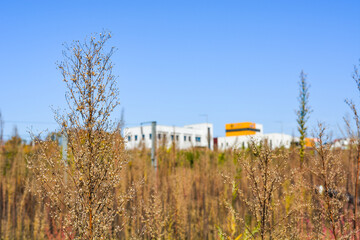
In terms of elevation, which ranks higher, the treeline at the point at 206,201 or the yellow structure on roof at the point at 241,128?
the yellow structure on roof at the point at 241,128

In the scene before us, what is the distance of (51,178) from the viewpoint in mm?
3100

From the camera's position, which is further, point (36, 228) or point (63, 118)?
point (36, 228)

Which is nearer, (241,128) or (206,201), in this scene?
(206,201)

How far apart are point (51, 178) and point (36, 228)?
4014 mm

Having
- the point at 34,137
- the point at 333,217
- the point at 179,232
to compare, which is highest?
the point at 34,137

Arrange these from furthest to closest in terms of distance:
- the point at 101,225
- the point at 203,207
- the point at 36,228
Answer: the point at 203,207
the point at 36,228
the point at 101,225

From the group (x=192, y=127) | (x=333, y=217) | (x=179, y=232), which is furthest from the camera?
(x=192, y=127)

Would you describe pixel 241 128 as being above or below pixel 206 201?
above

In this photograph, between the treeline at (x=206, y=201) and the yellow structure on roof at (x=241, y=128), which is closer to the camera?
the treeline at (x=206, y=201)

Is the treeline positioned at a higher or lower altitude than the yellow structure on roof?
lower

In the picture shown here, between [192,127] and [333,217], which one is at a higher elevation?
[192,127]

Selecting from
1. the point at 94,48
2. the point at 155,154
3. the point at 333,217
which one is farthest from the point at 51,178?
the point at 155,154

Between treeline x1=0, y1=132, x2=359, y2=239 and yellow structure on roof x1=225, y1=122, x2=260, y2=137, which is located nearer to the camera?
treeline x1=0, y1=132, x2=359, y2=239

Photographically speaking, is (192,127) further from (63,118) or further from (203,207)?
(63,118)
